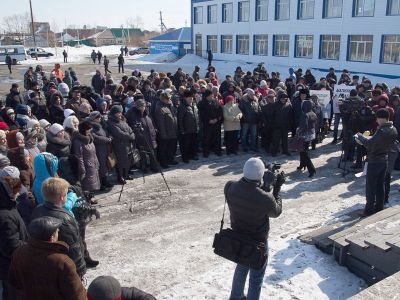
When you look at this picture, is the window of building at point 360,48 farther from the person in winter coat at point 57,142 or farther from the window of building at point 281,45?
the person in winter coat at point 57,142

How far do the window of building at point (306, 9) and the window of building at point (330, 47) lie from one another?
2338mm

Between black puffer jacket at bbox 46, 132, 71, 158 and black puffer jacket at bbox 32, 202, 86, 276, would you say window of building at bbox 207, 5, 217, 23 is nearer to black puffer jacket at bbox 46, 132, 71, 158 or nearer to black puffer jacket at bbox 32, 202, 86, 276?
black puffer jacket at bbox 46, 132, 71, 158

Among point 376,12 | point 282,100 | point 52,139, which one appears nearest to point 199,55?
point 376,12

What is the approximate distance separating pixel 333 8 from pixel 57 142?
26500 mm

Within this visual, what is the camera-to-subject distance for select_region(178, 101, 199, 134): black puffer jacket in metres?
9.64

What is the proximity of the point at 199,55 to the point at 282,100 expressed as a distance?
117 ft

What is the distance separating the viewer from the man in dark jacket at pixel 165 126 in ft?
30.6

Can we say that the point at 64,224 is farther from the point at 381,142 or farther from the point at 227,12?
the point at 227,12

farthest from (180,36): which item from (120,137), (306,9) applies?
(120,137)

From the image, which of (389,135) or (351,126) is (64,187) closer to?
(389,135)

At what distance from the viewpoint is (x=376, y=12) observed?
2441 centimetres

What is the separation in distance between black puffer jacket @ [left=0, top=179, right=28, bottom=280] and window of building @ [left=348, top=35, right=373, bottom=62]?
85.0 ft

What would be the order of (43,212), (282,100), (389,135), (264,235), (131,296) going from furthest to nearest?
1. (282,100)
2. (389,135)
3. (264,235)
4. (43,212)
5. (131,296)

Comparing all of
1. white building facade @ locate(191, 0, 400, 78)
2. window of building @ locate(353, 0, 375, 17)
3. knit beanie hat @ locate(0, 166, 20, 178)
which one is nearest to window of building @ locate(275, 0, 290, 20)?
white building facade @ locate(191, 0, 400, 78)
